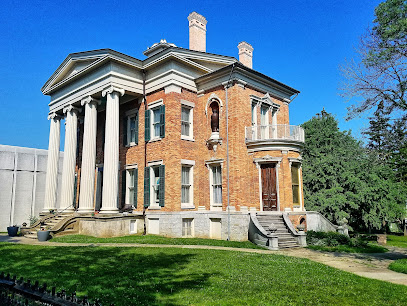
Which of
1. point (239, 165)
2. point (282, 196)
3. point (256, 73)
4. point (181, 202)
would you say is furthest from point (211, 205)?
point (256, 73)

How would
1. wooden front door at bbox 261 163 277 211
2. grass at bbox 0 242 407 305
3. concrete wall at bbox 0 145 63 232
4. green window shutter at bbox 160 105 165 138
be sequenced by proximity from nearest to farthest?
1. grass at bbox 0 242 407 305
2. wooden front door at bbox 261 163 277 211
3. green window shutter at bbox 160 105 165 138
4. concrete wall at bbox 0 145 63 232

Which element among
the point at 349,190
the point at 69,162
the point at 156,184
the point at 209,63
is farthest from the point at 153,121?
the point at 349,190

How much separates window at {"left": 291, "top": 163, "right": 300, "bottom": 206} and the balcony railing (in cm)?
178

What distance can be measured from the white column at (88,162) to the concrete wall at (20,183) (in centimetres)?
778

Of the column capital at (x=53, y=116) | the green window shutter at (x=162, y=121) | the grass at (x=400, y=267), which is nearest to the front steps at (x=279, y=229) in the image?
the grass at (x=400, y=267)

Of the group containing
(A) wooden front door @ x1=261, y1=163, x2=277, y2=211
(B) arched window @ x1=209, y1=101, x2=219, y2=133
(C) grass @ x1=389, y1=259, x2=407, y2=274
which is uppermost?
(B) arched window @ x1=209, y1=101, x2=219, y2=133

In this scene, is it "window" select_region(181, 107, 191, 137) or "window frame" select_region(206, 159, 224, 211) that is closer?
"window frame" select_region(206, 159, 224, 211)

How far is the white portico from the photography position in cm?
1917

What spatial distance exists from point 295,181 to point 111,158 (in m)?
11.6

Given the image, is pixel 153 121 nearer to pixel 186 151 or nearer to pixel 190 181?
pixel 186 151

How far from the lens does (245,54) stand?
2702 cm

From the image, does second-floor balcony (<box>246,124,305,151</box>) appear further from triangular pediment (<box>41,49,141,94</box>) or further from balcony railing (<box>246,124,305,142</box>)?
triangular pediment (<box>41,49,141,94</box>)

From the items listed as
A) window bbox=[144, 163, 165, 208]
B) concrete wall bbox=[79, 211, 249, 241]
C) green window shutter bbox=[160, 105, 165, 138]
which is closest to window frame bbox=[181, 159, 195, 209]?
concrete wall bbox=[79, 211, 249, 241]

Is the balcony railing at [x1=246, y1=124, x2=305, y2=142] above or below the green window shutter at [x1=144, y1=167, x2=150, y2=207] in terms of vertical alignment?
above
